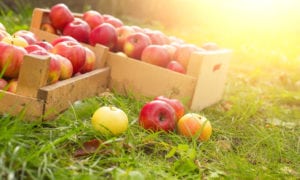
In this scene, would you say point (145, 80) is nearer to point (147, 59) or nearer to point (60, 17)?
point (147, 59)

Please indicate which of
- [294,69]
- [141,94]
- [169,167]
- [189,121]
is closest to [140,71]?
[141,94]

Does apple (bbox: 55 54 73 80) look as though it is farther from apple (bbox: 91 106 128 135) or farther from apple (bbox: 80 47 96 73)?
apple (bbox: 91 106 128 135)

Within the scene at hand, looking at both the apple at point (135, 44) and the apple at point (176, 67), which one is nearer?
the apple at point (176, 67)

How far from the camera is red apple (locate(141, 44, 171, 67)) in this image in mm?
3623

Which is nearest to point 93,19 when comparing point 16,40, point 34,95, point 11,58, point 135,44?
point 135,44

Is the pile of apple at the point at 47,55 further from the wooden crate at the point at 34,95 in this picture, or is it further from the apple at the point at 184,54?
the apple at the point at 184,54

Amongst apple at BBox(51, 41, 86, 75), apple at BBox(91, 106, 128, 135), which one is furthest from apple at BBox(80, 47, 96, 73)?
apple at BBox(91, 106, 128, 135)

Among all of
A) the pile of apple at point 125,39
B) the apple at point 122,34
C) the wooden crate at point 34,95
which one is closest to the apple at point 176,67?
the pile of apple at point 125,39

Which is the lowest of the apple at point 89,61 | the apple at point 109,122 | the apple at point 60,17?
the apple at point 109,122

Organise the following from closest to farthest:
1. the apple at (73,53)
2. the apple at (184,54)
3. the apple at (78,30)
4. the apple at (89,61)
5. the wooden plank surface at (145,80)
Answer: the apple at (73,53)
the apple at (89,61)
the wooden plank surface at (145,80)
the apple at (184,54)
the apple at (78,30)

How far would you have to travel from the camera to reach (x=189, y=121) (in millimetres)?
2789

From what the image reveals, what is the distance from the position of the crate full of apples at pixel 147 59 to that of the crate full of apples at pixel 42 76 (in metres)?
0.32

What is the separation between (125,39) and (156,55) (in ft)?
1.16

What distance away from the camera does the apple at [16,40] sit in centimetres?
288
